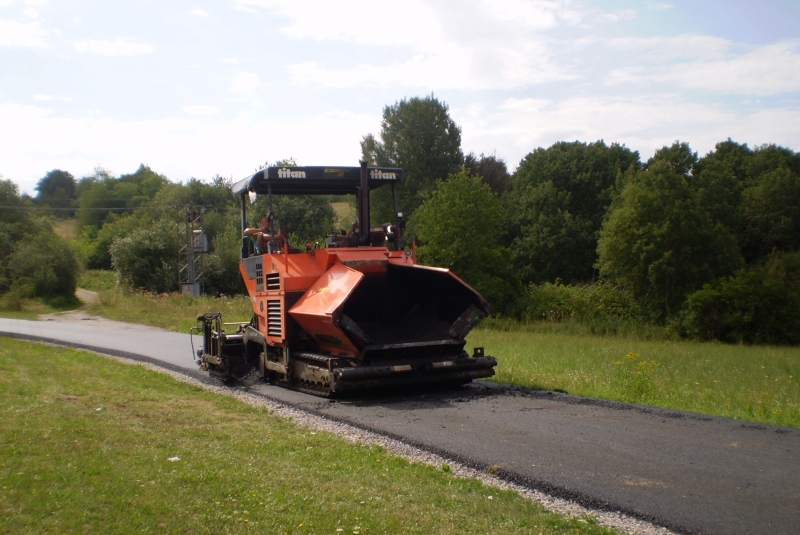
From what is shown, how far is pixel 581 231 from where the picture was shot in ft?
162

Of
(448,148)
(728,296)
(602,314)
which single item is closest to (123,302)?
(602,314)

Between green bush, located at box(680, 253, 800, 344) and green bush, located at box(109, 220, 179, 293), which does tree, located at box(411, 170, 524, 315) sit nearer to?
green bush, located at box(680, 253, 800, 344)

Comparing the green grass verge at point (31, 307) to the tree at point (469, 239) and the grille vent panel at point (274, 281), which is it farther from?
the grille vent panel at point (274, 281)

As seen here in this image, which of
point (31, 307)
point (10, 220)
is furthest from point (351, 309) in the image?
point (10, 220)

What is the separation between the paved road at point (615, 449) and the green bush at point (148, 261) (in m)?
36.9

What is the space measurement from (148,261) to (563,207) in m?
27.6

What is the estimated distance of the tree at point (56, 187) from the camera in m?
118

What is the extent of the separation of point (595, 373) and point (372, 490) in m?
7.67

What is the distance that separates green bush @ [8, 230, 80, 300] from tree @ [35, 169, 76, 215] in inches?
3173

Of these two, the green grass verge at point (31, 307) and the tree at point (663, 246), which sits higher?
the tree at point (663, 246)

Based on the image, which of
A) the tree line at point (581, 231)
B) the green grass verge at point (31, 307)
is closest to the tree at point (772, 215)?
the tree line at point (581, 231)

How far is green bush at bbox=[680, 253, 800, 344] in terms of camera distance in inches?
1166

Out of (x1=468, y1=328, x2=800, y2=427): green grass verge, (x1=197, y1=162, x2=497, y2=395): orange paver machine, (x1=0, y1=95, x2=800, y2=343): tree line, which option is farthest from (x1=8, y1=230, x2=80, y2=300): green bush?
(x1=197, y1=162, x2=497, y2=395): orange paver machine

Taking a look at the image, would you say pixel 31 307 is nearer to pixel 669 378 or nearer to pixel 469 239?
pixel 469 239
